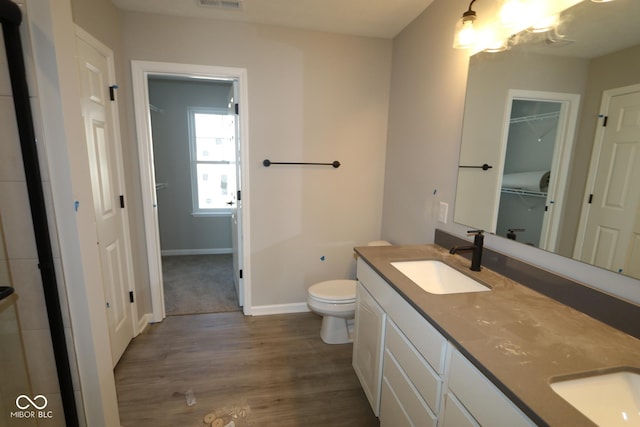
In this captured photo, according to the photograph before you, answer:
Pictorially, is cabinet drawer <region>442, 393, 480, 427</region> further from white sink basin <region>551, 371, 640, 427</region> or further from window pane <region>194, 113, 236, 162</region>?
window pane <region>194, 113, 236, 162</region>

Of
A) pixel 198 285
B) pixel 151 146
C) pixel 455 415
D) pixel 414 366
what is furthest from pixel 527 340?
pixel 198 285

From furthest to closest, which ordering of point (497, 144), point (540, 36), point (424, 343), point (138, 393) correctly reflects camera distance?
1. point (138, 393)
2. point (497, 144)
3. point (540, 36)
4. point (424, 343)

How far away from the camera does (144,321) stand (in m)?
2.61

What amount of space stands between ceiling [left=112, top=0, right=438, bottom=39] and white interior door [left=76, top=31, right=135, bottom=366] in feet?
1.89

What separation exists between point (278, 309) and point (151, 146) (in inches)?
72.0

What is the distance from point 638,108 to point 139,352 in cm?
308

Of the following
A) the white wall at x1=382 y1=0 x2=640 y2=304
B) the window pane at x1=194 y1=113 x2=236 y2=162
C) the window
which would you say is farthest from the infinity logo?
the window pane at x1=194 y1=113 x2=236 y2=162

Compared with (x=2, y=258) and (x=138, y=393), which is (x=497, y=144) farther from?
(x=138, y=393)

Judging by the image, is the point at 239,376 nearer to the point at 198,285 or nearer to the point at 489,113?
the point at 198,285

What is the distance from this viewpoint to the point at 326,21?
235 cm

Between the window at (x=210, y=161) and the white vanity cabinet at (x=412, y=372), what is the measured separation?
315 centimetres

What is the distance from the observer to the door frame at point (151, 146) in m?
2.36

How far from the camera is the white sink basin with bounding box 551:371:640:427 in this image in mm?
777

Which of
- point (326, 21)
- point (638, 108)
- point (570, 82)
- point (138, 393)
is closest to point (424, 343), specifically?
point (638, 108)
